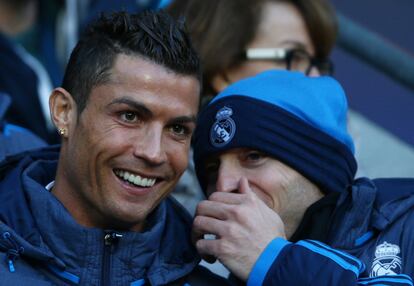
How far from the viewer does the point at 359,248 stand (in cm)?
321

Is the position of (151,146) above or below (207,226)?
above

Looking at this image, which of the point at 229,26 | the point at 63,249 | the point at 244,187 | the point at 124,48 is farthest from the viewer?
the point at 229,26

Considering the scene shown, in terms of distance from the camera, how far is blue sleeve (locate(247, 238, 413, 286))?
115 inches

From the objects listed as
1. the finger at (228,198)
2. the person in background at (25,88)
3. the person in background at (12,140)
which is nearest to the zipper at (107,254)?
the finger at (228,198)

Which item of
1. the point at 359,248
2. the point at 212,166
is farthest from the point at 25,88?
the point at 359,248

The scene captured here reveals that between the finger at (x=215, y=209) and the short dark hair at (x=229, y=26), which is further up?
the short dark hair at (x=229, y=26)

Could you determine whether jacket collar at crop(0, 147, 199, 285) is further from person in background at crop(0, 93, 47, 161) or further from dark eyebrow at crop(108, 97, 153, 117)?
person in background at crop(0, 93, 47, 161)

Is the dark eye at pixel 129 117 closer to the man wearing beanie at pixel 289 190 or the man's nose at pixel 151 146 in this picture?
the man's nose at pixel 151 146

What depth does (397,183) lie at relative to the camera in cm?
343

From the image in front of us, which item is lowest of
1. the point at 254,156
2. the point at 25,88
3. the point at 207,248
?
the point at 25,88

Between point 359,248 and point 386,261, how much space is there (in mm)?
130

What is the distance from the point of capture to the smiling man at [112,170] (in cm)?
292

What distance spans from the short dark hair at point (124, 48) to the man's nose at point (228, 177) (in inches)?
15.8

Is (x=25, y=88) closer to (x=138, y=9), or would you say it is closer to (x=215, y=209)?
(x=138, y=9)
